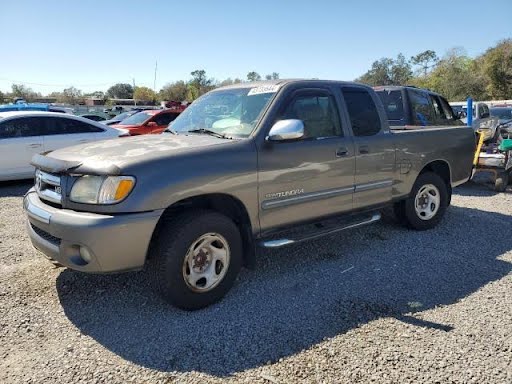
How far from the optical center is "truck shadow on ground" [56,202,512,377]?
10.2 feet

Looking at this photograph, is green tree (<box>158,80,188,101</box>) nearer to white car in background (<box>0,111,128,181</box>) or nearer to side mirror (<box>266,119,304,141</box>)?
white car in background (<box>0,111,128,181</box>)

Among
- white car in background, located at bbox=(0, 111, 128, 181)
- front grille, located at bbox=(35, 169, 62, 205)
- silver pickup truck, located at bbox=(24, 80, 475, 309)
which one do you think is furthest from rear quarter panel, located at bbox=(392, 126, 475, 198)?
white car in background, located at bbox=(0, 111, 128, 181)

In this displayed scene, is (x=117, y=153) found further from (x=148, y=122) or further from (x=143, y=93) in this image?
(x=143, y=93)

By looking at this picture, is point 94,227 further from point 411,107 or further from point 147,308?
point 411,107

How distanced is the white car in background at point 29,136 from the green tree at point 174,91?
69.7 metres

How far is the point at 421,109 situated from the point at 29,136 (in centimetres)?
822

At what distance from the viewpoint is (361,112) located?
484 centimetres

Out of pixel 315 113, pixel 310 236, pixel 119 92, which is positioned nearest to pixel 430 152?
pixel 315 113

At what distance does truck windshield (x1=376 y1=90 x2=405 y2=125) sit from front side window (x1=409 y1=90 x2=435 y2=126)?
0.76ft

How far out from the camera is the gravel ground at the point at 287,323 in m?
2.85

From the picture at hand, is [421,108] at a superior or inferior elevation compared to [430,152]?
superior

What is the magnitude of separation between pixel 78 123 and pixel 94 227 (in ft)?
24.4

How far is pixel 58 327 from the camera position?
3.37 m

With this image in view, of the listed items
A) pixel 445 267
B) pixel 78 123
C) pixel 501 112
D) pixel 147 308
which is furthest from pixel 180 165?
pixel 501 112
